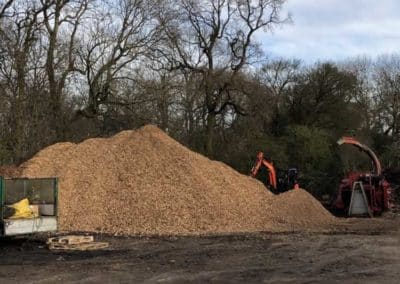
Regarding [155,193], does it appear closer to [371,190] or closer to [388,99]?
[371,190]

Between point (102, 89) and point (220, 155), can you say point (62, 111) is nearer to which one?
→ point (102, 89)

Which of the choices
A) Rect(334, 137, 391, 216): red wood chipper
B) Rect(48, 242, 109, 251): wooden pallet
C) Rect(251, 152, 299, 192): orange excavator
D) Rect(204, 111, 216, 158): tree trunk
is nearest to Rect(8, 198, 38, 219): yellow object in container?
Rect(48, 242, 109, 251): wooden pallet

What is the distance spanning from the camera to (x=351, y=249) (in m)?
13.7

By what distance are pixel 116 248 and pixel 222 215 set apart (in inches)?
228

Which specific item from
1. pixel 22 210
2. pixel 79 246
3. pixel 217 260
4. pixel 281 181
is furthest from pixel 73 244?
pixel 281 181

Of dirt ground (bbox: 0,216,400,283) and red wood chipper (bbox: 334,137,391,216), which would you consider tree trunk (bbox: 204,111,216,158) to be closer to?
red wood chipper (bbox: 334,137,391,216)

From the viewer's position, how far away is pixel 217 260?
12172mm

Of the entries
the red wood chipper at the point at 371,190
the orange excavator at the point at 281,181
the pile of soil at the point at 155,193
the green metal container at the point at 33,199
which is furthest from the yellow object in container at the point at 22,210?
the orange excavator at the point at 281,181

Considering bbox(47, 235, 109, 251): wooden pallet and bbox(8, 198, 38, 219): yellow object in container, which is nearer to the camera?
bbox(47, 235, 109, 251): wooden pallet

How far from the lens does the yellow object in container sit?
14.7 meters

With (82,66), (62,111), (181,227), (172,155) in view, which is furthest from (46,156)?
(82,66)

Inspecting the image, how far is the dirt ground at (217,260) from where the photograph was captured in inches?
404

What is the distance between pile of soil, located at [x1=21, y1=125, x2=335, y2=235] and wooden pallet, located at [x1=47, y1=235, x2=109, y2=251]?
314 centimetres

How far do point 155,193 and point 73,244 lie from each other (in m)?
5.78
